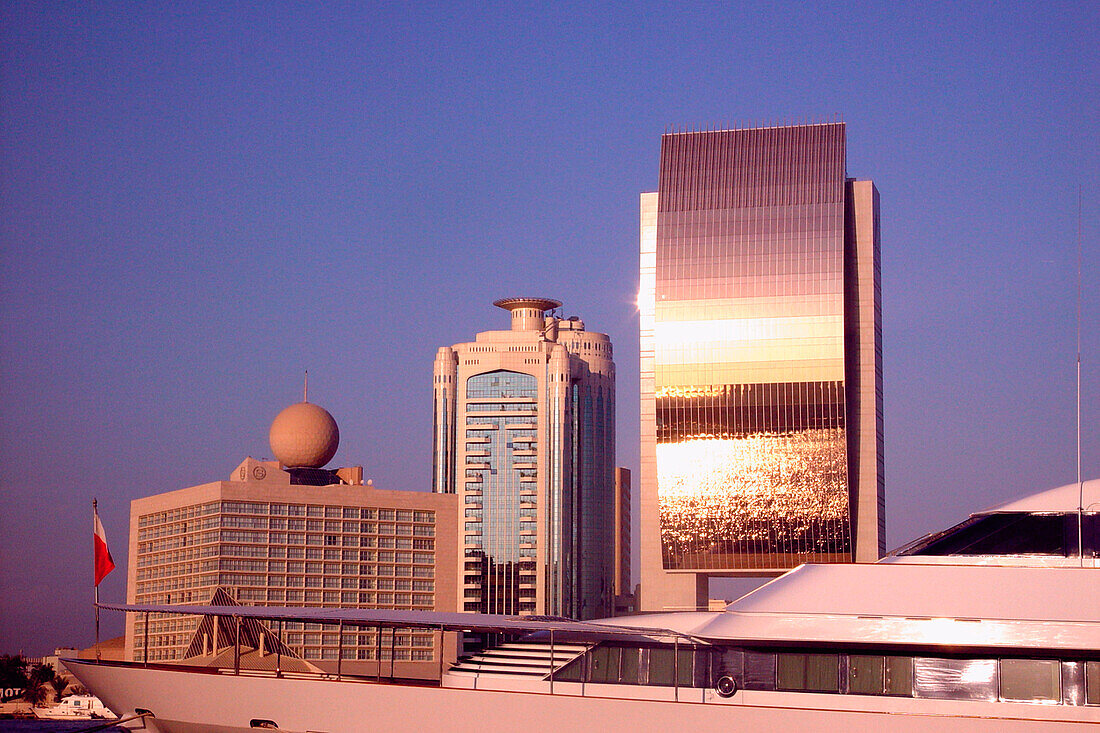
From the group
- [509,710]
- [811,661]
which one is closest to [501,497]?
[509,710]

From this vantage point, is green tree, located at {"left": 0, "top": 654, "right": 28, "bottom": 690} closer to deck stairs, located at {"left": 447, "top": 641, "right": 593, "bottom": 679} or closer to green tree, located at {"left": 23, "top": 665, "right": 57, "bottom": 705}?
green tree, located at {"left": 23, "top": 665, "right": 57, "bottom": 705}

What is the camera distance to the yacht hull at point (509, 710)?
18.4m

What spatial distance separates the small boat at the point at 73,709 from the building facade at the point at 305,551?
7.40m

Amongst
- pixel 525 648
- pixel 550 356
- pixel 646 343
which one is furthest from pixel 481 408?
pixel 525 648

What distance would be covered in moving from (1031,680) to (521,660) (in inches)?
294

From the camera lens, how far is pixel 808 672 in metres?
19.3

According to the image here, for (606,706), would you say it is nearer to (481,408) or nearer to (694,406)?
(694,406)

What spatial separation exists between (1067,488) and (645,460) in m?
69.9

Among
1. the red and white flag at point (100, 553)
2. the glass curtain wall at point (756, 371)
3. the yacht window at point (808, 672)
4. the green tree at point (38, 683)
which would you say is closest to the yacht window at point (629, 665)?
the yacht window at point (808, 672)

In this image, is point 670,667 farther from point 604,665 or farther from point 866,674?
point 866,674

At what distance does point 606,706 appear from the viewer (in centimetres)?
1931

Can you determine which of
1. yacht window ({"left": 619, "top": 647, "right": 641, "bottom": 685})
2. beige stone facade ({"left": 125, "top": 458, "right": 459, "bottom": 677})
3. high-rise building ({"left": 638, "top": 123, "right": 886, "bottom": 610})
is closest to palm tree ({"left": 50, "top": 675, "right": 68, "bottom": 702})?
beige stone facade ({"left": 125, "top": 458, "right": 459, "bottom": 677})

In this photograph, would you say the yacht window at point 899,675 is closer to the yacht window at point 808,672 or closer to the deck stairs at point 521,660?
the yacht window at point 808,672

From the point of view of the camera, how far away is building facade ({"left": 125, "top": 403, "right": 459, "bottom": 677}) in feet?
315
